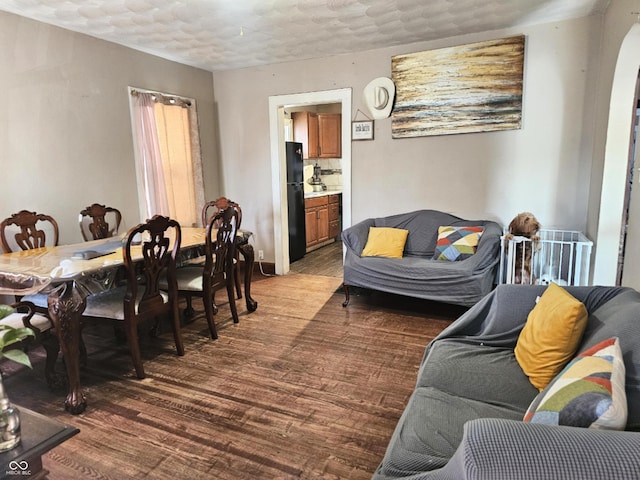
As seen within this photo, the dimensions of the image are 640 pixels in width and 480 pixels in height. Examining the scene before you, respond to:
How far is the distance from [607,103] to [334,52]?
8.42 feet

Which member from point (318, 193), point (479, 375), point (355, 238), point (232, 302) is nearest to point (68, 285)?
point (232, 302)

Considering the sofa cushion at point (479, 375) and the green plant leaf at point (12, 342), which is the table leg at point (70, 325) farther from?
the sofa cushion at point (479, 375)

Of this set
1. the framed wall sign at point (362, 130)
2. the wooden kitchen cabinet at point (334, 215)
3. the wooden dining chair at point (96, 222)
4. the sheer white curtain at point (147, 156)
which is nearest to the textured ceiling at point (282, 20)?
the sheer white curtain at point (147, 156)

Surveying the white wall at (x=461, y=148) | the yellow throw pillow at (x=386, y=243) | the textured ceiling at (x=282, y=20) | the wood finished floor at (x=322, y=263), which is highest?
the textured ceiling at (x=282, y=20)

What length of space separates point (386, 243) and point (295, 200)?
2.03 m

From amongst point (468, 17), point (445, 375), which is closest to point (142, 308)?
point (445, 375)

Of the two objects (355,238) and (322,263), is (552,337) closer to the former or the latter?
(355,238)

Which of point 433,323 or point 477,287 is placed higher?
point 477,287

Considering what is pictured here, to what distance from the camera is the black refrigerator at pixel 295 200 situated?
549 centimetres

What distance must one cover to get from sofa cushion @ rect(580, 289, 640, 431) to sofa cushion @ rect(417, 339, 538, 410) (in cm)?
30

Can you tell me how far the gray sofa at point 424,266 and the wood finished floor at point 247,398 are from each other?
11.4 inches

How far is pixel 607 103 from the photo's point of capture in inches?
119

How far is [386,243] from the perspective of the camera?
3.95 meters

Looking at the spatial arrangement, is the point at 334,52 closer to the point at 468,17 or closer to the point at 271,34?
the point at 271,34
